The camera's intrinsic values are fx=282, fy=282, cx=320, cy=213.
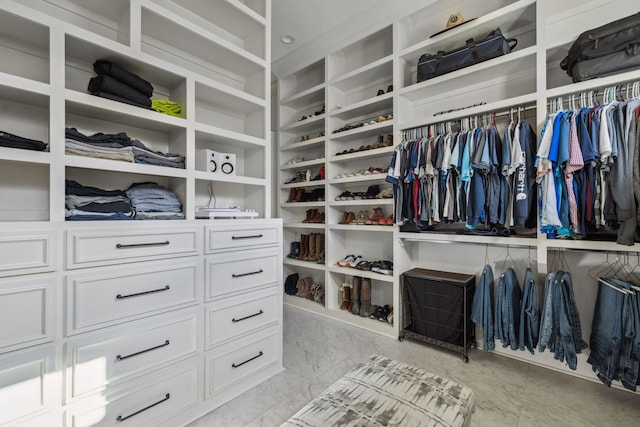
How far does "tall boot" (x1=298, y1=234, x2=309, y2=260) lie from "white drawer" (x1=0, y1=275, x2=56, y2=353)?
2.56 metres

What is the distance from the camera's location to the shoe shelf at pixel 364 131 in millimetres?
2715

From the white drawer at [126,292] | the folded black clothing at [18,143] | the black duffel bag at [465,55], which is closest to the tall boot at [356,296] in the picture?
the white drawer at [126,292]

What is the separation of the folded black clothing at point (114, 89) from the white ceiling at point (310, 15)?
1.73 m

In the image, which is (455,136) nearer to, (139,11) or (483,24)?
(483,24)

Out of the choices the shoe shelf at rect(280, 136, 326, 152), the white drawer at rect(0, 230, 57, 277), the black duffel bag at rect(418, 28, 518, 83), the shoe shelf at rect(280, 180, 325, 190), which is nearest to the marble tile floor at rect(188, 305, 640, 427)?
the white drawer at rect(0, 230, 57, 277)

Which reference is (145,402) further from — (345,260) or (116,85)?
(345,260)

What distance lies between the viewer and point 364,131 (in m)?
2.87

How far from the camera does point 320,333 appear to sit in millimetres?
2734

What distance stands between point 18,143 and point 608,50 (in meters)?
3.07

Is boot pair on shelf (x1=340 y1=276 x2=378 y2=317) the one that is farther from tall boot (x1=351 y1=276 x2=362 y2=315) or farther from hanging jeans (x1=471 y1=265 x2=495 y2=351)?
hanging jeans (x1=471 y1=265 x2=495 y2=351)

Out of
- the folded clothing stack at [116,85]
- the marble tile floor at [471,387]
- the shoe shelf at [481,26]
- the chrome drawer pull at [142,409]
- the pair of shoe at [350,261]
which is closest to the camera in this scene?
the chrome drawer pull at [142,409]

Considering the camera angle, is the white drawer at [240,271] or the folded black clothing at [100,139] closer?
the folded black clothing at [100,139]

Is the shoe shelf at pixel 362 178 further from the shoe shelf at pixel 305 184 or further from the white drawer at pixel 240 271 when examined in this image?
the white drawer at pixel 240 271

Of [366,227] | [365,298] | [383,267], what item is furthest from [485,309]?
[366,227]
